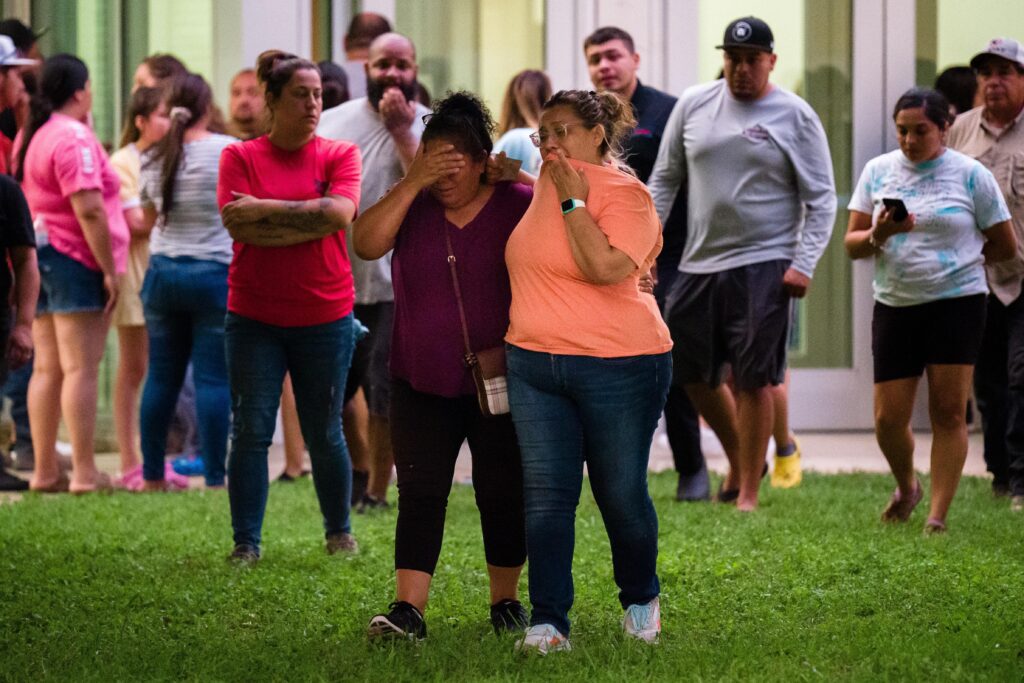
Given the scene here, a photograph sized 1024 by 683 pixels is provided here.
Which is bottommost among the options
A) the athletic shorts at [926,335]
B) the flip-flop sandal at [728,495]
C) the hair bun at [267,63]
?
the flip-flop sandal at [728,495]

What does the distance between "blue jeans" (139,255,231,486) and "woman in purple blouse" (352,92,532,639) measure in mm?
3781

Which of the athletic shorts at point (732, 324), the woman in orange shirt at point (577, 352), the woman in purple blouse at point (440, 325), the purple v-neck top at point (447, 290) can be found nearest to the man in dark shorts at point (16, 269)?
the woman in purple blouse at point (440, 325)

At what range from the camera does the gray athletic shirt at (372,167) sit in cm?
791

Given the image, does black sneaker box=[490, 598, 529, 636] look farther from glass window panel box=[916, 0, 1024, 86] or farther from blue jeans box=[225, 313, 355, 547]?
glass window panel box=[916, 0, 1024, 86]

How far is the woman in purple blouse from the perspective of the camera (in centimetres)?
484

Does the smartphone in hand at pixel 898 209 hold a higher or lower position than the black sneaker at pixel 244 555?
higher

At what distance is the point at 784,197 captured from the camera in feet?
26.3

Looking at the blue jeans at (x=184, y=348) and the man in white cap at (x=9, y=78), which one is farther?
the blue jeans at (x=184, y=348)

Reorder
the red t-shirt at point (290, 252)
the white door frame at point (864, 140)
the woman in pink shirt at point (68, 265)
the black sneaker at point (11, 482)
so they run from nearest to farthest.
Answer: the red t-shirt at point (290, 252) < the woman in pink shirt at point (68, 265) < the black sneaker at point (11, 482) < the white door frame at point (864, 140)

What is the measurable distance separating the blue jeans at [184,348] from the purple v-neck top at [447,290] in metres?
3.84

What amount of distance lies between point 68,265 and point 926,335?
15.1ft

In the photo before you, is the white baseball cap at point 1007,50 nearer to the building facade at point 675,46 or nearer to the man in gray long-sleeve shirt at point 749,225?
the man in gray long-sleeve shirt at point 749,225

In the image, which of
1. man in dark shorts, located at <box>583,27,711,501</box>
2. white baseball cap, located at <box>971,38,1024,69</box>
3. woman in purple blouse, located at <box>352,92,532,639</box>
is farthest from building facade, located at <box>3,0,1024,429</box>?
woman in purple blouse, located at <box>352,92,532,639</box>

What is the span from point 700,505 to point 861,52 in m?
5.11
